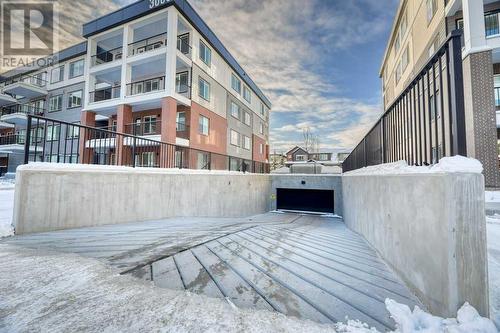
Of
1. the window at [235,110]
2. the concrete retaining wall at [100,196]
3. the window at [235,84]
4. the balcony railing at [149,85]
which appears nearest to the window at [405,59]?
the window at [235,84]

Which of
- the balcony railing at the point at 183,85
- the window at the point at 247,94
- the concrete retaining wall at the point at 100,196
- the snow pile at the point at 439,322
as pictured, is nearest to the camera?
the snow pile at the point at 439,322

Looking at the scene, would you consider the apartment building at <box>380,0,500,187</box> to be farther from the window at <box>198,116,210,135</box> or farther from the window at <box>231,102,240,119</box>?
the window at <box>231,102,240,119</box>

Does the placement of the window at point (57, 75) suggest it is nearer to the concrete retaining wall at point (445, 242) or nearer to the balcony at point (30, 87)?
the balcony at point (30, 87)

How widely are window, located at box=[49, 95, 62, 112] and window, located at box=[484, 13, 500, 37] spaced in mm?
33458

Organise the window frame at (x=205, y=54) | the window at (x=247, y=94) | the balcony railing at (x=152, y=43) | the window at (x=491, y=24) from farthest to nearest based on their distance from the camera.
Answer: the window at (x=247, y=94), the window frame at (x=205, y=54), the balcony railing at (x=152, y=43), the window at (x=491, y=24)

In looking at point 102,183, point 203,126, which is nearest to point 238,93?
point 203,126

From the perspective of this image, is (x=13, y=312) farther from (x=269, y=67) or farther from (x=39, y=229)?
(x=269, y=67)

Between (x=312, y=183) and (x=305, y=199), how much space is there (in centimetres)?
501

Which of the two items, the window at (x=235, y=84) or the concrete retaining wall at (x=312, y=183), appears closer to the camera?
the concrete retaining wall at (x=312, y=183)

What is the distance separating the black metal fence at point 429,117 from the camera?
78.3 inches

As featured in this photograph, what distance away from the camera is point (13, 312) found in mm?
1642

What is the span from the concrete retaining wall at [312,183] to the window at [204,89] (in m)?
8.78

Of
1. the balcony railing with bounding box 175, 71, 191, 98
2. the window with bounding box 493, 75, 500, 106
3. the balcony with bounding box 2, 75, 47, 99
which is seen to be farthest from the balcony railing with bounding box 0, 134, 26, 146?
the window with bounding box 493, 75, 500, 106

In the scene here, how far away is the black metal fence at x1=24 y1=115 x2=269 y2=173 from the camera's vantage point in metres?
5.32
